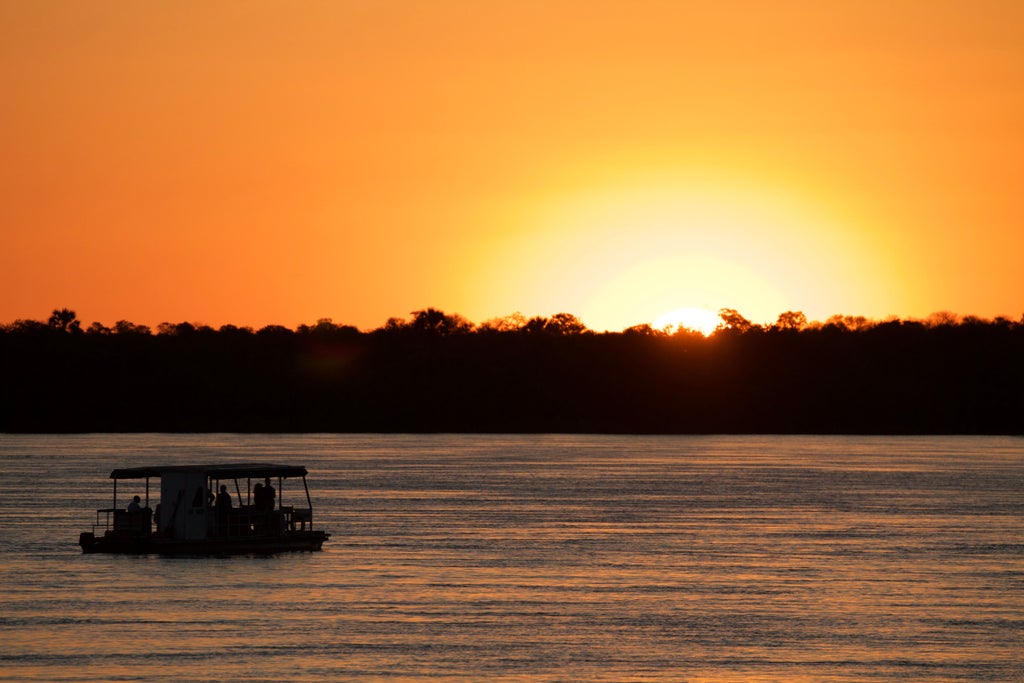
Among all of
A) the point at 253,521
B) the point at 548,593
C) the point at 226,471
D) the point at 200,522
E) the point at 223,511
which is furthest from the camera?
the point at 253,521

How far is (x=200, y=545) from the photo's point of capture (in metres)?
60.8

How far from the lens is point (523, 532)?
7456 centimetres

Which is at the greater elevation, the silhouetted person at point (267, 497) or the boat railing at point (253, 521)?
the silhouetted person at point (267, 497)

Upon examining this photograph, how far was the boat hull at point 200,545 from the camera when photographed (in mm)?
60719

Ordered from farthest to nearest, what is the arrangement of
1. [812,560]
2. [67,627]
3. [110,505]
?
[110,505]
[812,560]
[67,627]

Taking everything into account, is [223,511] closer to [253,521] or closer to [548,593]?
[253,521]

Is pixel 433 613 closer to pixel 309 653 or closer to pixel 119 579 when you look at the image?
pixel 309 653

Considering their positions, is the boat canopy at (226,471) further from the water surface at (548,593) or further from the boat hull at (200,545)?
the water surface at (548,593)

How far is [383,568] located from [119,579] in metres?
9.54

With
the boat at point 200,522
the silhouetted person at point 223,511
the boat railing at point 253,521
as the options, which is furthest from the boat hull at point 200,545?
the silhouetted person at point 223,511

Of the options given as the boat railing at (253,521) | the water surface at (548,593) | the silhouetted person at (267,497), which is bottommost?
the water surface at (548,593)

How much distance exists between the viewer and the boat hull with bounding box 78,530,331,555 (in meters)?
60.7

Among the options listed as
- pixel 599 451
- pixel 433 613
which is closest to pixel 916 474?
pixel 599 451

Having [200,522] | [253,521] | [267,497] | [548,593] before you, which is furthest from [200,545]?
[548,593]
